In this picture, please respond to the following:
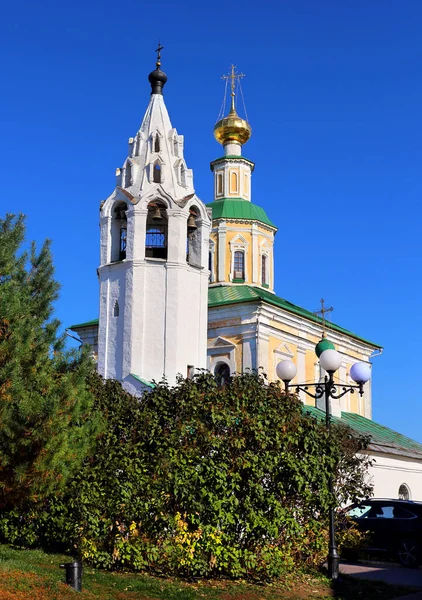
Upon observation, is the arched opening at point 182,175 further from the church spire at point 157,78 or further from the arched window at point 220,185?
the arched window at point 220,185

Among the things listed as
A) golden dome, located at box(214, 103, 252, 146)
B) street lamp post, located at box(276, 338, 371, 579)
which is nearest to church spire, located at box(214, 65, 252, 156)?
golden dome, located at box(214, 103, 252, 146)

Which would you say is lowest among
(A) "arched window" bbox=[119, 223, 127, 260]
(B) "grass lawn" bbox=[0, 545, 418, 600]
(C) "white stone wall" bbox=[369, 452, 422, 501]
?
(B) "grass lawn" bbox=[0, 545, 418, 600]

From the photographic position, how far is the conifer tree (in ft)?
35.9

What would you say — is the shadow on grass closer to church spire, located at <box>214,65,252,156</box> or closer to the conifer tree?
the conifer tree

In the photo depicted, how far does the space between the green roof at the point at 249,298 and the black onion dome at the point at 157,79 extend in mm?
8564

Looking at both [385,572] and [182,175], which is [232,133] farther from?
[385,572]

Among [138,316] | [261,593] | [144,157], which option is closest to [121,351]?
[138,316]

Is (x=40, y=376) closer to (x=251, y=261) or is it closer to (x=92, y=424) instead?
(x=92, y=424)

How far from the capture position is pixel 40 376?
11461 millimetres

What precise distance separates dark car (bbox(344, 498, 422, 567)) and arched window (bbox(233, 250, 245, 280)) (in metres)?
17.2

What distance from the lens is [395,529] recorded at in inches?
642

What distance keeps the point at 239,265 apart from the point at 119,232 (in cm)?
1127

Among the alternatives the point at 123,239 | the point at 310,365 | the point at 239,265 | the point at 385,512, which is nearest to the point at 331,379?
the point at 385,512

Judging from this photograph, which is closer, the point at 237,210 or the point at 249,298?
the point at 249,298
